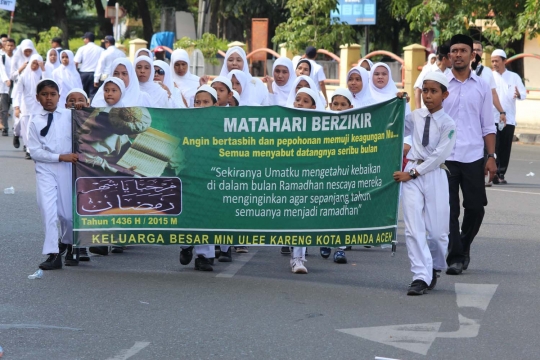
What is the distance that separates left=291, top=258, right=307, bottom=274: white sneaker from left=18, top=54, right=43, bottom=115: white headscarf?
9891mm

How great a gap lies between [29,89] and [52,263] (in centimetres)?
984

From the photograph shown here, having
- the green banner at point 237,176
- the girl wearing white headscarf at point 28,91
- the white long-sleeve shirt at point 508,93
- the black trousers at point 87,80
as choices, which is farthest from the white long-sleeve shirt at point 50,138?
the black trousers at point 87,80

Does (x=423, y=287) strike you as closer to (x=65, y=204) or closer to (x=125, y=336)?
(x=125, y=336)

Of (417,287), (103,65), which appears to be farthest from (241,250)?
(103,65)

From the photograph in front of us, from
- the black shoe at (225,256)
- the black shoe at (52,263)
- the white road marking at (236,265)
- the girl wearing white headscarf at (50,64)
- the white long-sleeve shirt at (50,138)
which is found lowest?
the white road marking at (236,265)

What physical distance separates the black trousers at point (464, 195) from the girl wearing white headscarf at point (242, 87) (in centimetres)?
306

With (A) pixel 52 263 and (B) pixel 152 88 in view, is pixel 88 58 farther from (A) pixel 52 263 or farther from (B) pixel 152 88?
(A) pixel 52 263

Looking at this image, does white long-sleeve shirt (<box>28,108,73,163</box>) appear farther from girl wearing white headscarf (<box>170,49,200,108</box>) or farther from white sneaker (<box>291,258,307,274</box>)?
girl wearing white headscarf (<box>170,49,200,108</box>)

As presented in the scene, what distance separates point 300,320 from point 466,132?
2551 millimetres

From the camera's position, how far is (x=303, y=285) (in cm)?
845

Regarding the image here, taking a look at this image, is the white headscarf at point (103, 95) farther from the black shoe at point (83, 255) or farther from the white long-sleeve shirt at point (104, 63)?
the white long-sleeve shirt at point (104, 63)

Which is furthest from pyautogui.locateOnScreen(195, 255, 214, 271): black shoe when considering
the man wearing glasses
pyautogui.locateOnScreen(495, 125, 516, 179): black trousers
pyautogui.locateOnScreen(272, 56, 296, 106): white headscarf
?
the man wearing glasses

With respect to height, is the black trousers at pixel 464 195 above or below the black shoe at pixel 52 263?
above

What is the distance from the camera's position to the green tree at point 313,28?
108 feet
